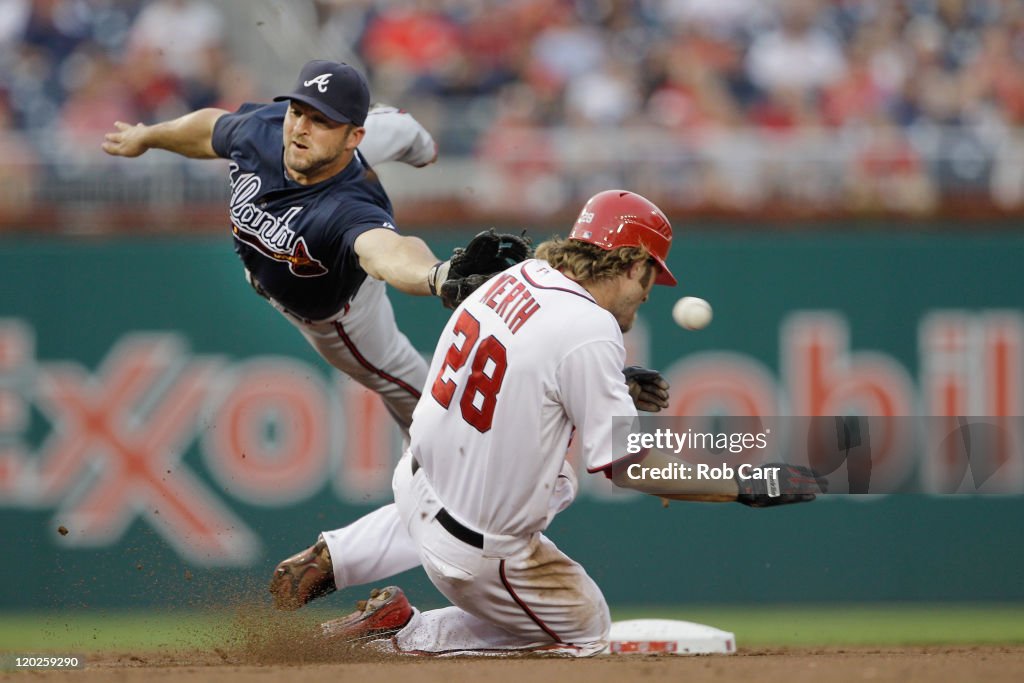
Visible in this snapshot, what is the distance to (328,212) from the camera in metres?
5.91

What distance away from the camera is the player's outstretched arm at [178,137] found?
6.58m

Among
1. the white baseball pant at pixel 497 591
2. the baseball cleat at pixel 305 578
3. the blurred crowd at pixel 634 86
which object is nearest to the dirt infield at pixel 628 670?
the white baseball pant at pixel 497 591

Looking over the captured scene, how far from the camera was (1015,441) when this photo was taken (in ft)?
31.3

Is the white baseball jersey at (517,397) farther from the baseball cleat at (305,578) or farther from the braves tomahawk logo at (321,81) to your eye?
the braves tomahawk logo at (321,81)

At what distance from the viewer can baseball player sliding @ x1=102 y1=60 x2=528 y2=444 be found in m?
5.64

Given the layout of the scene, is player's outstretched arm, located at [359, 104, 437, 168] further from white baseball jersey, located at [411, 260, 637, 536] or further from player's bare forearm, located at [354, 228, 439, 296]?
white baseball jersey, located at [411, 260, 637, 536]

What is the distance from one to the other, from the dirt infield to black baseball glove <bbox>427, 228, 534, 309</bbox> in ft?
4.54

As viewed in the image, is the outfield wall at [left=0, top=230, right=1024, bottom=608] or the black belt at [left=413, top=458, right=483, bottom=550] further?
the outfield wall at [left=0, top=230, right=1024, bottom=608]

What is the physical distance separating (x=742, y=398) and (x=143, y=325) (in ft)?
14.8

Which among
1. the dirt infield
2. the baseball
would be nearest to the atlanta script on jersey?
the baseball

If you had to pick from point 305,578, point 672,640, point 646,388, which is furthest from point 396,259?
point 672,640

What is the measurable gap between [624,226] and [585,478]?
465 cm

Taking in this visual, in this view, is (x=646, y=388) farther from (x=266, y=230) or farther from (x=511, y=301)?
(x=266, y=230)

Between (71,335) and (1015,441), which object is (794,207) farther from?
(71,335)
